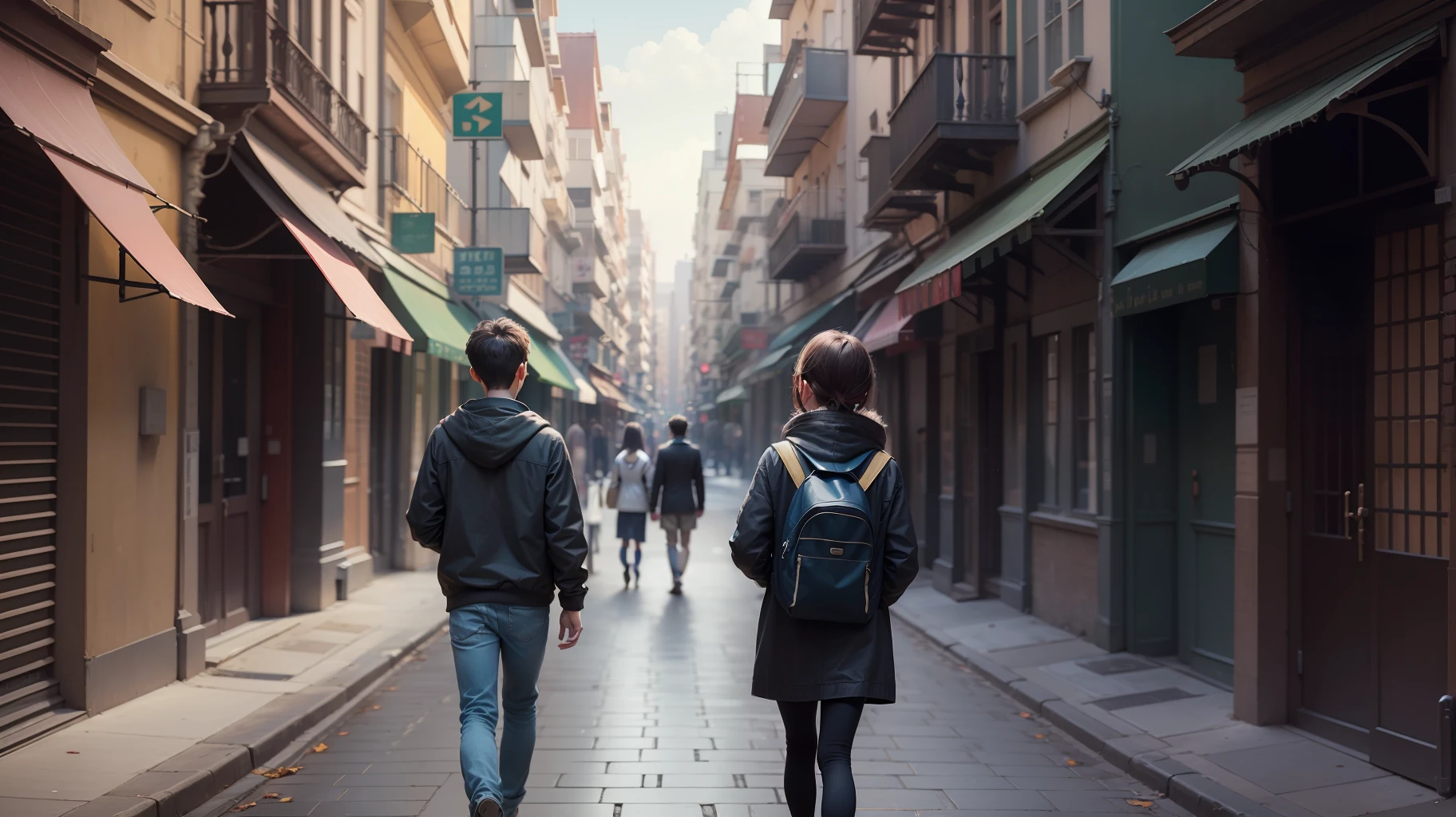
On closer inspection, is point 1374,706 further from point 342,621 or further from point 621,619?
point 342,621

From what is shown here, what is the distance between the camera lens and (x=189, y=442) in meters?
8.59

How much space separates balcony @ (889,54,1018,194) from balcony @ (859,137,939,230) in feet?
5.67

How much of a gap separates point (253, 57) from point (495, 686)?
21.4 ft

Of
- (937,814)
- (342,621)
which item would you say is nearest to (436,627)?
(342,621)

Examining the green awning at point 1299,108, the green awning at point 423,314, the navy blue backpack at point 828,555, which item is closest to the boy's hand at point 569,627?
the navy blue backpack at point 828,555

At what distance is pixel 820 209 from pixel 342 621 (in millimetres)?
17401

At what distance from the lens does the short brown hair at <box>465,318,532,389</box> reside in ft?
15.5

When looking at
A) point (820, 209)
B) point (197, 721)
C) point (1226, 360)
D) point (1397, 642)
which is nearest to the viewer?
point (1397, 642)

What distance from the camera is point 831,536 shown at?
3.81 metres

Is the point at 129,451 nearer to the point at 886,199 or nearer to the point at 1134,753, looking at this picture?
the point at 1134,753

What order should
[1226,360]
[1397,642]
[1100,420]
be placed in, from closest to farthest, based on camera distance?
[1397,642] → [1226,360] → [1100,420]

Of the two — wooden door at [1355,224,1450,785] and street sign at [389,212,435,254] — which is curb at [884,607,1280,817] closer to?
wooden door at [1355,224,1450,785]

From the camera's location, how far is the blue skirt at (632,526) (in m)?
15.0

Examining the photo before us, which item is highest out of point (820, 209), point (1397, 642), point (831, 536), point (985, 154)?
point (820, 209)
